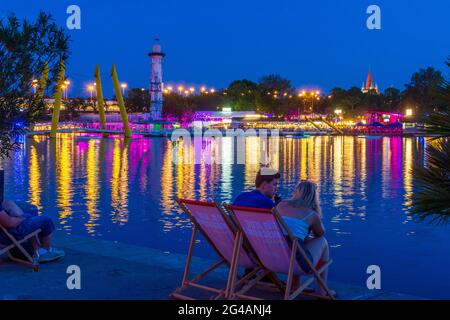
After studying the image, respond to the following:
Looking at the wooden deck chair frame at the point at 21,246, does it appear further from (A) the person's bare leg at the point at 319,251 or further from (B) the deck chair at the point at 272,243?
(A) the person's bare leg at the point at 319,251

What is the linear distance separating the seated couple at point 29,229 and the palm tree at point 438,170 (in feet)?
12.8

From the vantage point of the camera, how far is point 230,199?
1803 cm

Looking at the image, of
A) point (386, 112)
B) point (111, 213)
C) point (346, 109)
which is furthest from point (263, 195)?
point (346, 109)

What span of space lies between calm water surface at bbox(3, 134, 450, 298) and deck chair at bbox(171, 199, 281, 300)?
1769 mm

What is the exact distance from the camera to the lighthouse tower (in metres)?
121

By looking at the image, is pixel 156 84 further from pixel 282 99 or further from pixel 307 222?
pixel 307 222

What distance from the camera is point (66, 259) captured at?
7.50m

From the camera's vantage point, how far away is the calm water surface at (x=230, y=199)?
32.7ft

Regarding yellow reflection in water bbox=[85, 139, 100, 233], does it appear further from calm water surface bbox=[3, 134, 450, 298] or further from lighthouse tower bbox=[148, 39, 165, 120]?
lighthouse tower bbox=[148, 39, 165, 120]

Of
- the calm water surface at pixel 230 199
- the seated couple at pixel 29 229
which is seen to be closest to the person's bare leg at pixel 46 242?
the seated couple at pixel 29 229

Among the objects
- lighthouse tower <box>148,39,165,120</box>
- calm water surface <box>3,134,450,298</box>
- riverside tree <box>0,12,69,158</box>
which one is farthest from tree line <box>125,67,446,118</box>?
riverside tree <box>0,12,69,158</box>

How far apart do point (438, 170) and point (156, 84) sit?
392 ft

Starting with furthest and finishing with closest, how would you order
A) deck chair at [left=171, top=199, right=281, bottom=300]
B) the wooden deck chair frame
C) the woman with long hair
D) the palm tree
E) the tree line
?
the tree line → the wooden deck chair frame → the woman with long hair → deck chair at [left=171, top=199, right=281, bottom=300] → the palm tree

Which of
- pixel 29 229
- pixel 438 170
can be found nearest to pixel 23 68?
pixel 29 229
